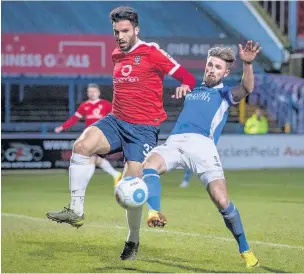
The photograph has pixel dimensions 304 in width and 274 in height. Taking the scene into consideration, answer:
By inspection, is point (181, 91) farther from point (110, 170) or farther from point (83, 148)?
point (110, 170)

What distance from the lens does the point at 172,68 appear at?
7816mm

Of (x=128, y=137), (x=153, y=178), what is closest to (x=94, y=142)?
(x=128, y=137)

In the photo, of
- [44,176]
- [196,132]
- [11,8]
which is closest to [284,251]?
[196,132]

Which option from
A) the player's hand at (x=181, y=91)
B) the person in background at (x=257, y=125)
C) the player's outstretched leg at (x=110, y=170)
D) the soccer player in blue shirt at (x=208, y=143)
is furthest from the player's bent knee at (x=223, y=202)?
the person in background at (x=257, y=125)

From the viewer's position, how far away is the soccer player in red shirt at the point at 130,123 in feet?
26.0

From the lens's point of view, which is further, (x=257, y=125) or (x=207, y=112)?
(x=257, y=125)

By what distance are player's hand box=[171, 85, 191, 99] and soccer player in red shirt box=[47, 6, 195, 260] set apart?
49cm

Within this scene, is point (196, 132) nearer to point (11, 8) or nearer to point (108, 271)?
point (108, 271)

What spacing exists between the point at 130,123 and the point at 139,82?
14.4 inches

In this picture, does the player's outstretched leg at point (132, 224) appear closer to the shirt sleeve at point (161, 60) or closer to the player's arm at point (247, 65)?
the shirt sleeve at point (161, 60)

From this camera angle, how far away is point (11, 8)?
27062mm

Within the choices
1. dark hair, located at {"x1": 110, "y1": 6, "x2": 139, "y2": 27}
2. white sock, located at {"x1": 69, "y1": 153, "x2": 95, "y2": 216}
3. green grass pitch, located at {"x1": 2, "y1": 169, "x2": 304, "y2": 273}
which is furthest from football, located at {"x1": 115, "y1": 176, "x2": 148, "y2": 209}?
dark hair, located at {"x1": 110, "y1": 6, "x2": 139, "y2": 27}

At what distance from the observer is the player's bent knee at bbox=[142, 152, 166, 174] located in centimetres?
739

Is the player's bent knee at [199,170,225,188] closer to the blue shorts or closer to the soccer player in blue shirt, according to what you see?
the soccer player in blue shirt
